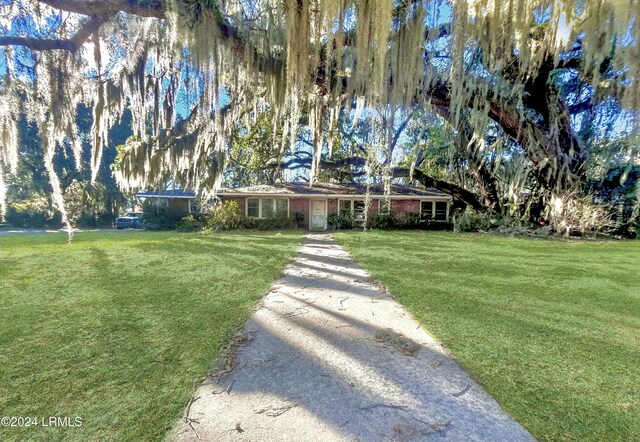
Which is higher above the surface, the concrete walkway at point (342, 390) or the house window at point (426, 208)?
the house window at point (426, 208)

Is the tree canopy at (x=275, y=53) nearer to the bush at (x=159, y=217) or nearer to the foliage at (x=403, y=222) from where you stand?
the foliage at (x=403, y=222)

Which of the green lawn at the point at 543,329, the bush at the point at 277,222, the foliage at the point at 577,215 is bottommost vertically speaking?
the green lawn at the point at 543,329

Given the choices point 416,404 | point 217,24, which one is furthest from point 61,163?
point 416,404

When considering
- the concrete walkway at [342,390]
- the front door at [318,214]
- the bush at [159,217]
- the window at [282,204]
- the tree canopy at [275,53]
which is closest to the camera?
the concrete walkway at [342,390]

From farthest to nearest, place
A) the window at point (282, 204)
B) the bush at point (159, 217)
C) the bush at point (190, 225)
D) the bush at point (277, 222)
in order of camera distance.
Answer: the bush at point (159, 217)
the window at point (282, 204)
the bush at point (190, 225)
the bush at point (277, 222)

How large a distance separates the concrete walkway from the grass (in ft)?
0.93

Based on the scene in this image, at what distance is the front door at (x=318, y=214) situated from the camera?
1652 centimetres

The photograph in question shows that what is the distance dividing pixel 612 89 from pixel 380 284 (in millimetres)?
6357

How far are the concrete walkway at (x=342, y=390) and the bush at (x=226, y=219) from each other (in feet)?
37.2

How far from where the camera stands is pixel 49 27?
427 centimetres

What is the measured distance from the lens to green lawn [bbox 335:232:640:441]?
5.92 ft

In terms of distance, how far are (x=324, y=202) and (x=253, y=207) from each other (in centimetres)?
405

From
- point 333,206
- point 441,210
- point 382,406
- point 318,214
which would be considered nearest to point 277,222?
point 318,214

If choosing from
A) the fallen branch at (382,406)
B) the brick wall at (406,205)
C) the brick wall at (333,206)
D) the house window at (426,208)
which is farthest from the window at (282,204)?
the fallen branch at (382,406)
